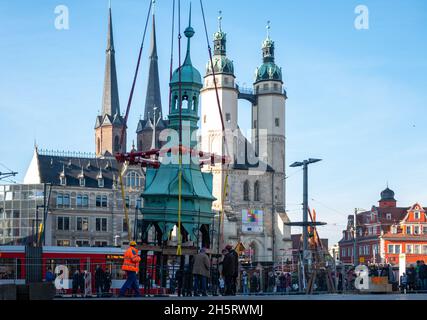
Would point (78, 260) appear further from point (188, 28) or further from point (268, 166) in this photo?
point (268, 166)

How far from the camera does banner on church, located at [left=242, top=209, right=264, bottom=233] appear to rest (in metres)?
124

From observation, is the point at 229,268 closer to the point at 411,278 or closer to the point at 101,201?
the point at 411,278

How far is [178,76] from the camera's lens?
31.4 metres

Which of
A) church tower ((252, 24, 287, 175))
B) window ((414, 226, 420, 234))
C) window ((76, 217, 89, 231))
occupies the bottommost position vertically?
window ((414, 226, 420, 234))

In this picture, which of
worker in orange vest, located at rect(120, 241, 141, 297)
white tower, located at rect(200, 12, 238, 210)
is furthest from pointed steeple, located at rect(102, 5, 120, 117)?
worker in orange vest, located at rect(120, 241, 141, 297)

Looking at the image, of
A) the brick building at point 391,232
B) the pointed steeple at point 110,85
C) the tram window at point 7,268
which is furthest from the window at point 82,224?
the tram window at point 7,268

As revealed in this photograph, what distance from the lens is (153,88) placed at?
14212 centimetres

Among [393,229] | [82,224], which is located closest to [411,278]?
[82,224]

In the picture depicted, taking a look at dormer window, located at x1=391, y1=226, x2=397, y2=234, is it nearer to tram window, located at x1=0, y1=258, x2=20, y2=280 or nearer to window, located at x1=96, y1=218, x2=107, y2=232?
window, located at x1=96, y1=218, x2=107, y2=232

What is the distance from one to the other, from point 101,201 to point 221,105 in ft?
98.4

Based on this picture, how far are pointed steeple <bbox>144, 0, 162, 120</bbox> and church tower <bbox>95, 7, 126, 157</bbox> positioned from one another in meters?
5.35

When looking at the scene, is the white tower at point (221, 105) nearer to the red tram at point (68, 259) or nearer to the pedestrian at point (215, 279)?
the red tram at point (68, 259)

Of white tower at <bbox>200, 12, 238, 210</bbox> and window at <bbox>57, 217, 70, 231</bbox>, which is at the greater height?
white tower at <bbox>200, 12, 238, 210</bbox>

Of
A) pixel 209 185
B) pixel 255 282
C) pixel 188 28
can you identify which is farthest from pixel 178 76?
pixel 255 282
